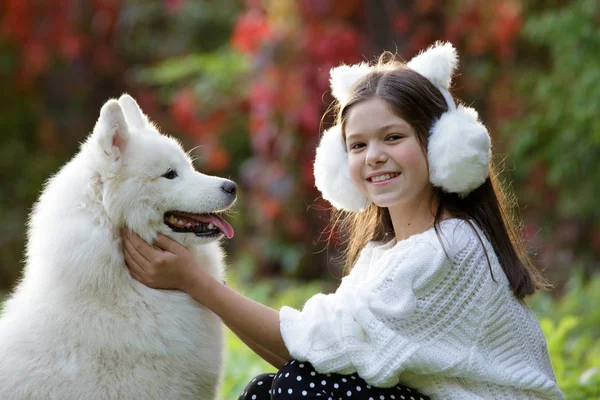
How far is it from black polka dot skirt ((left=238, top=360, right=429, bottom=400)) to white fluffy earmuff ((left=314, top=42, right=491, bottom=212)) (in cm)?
75

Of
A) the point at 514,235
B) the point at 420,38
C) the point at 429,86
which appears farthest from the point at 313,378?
the point at 420,38

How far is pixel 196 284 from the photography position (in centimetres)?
291

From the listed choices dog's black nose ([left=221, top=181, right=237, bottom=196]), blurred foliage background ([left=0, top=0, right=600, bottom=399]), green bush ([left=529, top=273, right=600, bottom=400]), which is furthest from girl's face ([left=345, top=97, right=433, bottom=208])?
blurred foliage background ([left=0, top=0, right=600, bottom=399])

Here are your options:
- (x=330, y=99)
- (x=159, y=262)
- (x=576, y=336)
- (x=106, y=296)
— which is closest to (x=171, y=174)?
(x=159, y=262)

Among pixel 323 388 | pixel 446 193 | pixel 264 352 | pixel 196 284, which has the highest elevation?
pixel 446 193

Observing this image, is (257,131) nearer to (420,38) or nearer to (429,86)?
(420,38)

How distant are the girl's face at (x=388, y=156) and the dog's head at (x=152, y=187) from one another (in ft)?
1.73

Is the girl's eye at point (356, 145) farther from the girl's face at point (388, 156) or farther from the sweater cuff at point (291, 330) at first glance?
the sweater cuff at point (291, 330)

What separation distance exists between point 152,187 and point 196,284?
40 cm

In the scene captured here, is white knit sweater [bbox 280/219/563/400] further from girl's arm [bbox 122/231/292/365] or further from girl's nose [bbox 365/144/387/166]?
girl's nose [bbox 365/144/387/166]

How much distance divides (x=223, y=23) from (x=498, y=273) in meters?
9.81

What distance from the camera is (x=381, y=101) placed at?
288 centimetres

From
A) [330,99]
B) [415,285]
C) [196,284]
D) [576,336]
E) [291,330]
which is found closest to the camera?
[415,285]

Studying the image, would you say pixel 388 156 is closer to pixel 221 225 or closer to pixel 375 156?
pixel 375 156
